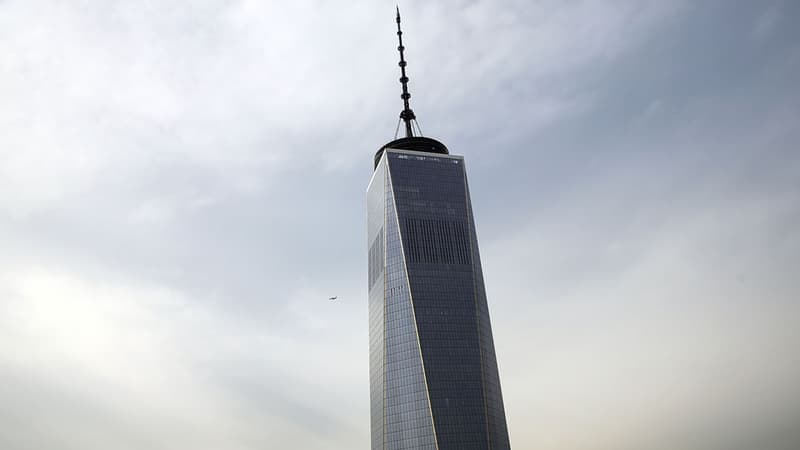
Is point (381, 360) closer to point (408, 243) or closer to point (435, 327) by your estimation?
point (435, 327)

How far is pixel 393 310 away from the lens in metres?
193

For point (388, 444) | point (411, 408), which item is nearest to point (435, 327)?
point (411, 408)

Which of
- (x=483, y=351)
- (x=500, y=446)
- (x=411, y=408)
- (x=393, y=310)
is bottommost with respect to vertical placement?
(x=500, y=446)

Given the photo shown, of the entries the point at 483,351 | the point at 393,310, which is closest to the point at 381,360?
the point at 393,310

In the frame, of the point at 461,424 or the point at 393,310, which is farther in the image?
the point at 393,310

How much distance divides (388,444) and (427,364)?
985 inches

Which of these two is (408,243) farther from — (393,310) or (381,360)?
(381,360)

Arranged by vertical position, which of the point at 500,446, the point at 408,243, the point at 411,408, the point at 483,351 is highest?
the point at 408,243

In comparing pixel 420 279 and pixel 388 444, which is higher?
pixel 420 279

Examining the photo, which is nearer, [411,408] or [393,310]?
[411,408]

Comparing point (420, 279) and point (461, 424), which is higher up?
point (420, 279)

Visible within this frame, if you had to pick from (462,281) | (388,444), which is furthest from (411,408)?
(462,281)

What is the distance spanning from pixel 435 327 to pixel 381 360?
19365mm

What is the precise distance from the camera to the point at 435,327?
188 m
